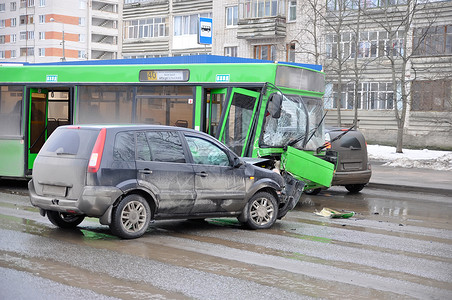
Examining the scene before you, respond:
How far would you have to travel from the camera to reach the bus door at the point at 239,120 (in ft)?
46.8

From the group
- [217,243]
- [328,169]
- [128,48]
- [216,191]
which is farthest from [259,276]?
[128,48]

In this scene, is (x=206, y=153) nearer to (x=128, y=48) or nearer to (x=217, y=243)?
(x=217, y=243)

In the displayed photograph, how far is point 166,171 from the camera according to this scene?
9719 millimetres

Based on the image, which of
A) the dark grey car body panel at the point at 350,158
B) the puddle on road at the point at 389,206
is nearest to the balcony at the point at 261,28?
the puddle on road at the point at 389,206

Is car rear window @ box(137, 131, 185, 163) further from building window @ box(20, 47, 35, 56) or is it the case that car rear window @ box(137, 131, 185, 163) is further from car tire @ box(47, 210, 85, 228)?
building window @ box(20, 47, 35, 56)

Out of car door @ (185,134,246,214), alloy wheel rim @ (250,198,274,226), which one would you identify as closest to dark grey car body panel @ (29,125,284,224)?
car door @ (185,134,246,214)

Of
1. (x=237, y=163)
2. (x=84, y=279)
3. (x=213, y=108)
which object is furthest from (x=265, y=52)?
(x=84, y=279)

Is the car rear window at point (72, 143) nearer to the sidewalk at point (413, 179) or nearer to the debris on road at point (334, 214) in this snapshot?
the debris on road at point (334, 214)

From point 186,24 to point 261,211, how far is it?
48.6m

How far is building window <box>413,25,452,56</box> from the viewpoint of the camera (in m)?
41.5

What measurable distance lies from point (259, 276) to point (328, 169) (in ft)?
21.9

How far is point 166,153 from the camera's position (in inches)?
390

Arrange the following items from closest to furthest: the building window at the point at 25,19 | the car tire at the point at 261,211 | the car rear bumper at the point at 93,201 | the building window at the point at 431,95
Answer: the car rear bumper at the point at 93,201, the car tire at the point at 261,211, the building window at the point at 431,95, the building window at the point at 25,19

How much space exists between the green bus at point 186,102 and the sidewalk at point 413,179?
5.28 metres
